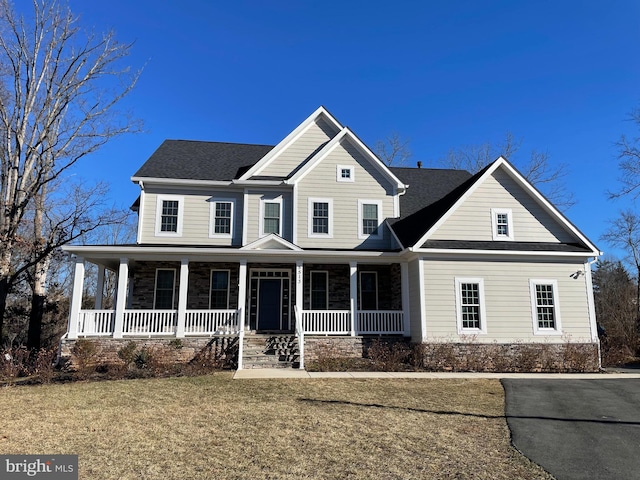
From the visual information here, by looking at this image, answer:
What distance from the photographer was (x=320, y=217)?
16.9 m

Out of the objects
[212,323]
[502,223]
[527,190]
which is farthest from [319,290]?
[527,190]

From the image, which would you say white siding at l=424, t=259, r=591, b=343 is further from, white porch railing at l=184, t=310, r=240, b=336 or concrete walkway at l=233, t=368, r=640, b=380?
white porch railing at l=184, t=310, r=240, b=336

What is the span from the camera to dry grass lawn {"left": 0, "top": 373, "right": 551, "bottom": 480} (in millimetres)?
4949

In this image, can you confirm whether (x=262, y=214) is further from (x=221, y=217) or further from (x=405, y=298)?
(x=405, y=298)

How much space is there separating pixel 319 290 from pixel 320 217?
9.66 feet

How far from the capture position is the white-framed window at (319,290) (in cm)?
1672

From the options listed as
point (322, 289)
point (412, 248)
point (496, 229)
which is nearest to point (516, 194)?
point (496, 229)

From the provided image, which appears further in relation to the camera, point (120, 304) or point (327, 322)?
point (327, 322)

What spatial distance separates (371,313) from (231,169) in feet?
27.6

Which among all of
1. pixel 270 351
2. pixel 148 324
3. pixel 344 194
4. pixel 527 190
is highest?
pixel 344 194

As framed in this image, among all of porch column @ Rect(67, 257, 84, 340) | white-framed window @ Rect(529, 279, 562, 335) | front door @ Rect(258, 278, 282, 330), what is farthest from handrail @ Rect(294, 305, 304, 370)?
white-framed window @ Rect(529, 279, 562, 335)

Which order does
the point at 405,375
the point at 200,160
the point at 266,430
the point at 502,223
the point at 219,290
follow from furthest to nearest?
the point at 200,160
the point at 219,290
the point at 502,223
the point at 405,375
the point at 266,430

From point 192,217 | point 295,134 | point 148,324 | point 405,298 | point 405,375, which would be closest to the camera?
point 405,375

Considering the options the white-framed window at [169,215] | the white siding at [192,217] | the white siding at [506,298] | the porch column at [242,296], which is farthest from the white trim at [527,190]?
the white-framed window at [169,215]
